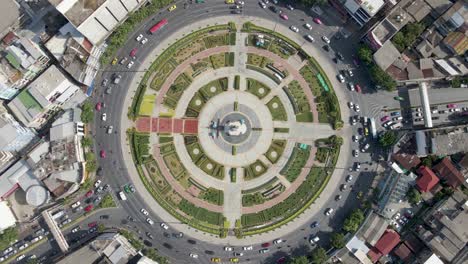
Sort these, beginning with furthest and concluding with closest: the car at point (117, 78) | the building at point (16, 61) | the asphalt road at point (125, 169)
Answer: the car at point (117, 78), the asphalt road at point (125, 169), the building at point (16, 61)

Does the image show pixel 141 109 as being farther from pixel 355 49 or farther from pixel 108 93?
pixel 355 49

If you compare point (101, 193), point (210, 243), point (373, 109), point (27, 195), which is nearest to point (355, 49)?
point (373, 109)

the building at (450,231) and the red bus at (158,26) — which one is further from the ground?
the red bus at (158,26)

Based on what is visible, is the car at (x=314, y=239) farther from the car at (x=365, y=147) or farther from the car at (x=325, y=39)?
the car at (x=325, y=39)

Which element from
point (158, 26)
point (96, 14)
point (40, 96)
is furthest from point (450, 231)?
point (40, 96)

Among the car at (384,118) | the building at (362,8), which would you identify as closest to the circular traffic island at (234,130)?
the car at (384,118)

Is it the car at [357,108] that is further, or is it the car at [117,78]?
the car at [357,108]

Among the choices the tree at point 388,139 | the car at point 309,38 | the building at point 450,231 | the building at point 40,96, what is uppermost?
the building at point 40,96
